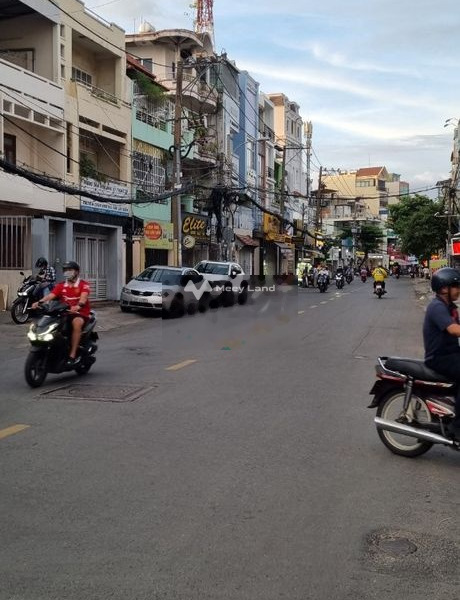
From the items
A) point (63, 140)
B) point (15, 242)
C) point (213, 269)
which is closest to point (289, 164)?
point (213, 269)

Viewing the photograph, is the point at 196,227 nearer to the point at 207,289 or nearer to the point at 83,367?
the point at 207,289

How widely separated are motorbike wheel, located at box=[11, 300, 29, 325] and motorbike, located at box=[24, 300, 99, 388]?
324 inches

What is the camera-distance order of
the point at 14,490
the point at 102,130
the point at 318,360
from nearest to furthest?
the point at 14,490, the point at 318,360, the point at 102,130

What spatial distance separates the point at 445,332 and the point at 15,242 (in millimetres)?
18452

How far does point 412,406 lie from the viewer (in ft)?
19.0

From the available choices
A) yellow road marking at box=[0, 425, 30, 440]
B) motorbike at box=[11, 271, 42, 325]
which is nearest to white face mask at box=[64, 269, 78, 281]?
yellow road marking at box=[0, 425, 30, 440]

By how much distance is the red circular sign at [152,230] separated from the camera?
30062mm

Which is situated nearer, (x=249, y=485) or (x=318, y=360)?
(x=249, y=485)

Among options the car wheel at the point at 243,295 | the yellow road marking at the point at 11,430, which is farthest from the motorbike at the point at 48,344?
the car wheel at the point at 243,295

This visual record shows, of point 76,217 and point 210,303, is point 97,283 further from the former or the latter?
point 210,303

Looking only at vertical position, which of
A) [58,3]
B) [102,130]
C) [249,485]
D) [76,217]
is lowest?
[249,485]

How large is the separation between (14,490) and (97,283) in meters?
23.2

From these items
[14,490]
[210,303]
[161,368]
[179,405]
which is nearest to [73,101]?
[210,303]

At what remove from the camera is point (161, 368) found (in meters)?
10.7
